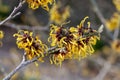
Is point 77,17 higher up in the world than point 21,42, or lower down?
higher up

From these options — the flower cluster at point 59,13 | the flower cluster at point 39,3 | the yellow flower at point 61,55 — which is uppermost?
the flower cluster at point 59,13

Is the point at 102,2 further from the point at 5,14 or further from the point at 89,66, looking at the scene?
the point at 5,14

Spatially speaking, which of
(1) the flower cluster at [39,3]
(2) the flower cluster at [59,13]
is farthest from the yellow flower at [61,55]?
(2) the flower cluster at [59,13]

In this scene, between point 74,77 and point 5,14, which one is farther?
point 5,14

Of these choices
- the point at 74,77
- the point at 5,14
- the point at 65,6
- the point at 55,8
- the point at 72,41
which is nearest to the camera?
the point at 72,41

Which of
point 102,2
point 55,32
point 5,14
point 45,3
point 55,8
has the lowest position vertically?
point 55,32

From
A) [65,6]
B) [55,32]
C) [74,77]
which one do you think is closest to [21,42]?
[55,32]

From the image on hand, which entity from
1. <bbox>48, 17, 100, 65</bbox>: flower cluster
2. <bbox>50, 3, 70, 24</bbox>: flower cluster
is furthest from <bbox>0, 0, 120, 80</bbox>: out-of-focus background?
<bbox>48, 17, 100, 65</bbox>: flower cluster

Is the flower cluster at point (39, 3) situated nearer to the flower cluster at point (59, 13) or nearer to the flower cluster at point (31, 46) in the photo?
the flower cluster at point (31, 46)

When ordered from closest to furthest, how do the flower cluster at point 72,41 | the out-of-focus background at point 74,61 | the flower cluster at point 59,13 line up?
the flower cluster at point 72,41 → the flower cluster at point 59,13 → the out-of-focus background at point 74,61

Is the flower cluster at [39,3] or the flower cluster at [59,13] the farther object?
the flower cluster at [59,13]
